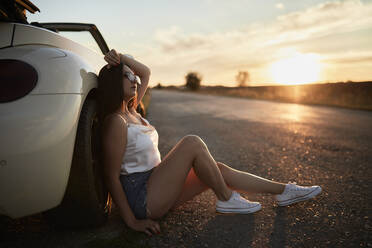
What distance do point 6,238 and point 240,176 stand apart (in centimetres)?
176

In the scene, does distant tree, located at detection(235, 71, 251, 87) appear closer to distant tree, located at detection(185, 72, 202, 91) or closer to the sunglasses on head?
distant tree, located at detection(185, 72, 202, 91)

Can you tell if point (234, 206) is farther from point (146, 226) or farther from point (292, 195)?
point (146, 226)

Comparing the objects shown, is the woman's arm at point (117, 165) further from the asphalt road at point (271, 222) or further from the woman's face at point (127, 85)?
the woman's face at point (127, 85)

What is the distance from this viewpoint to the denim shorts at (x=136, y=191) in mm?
1699

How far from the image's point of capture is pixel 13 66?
135 cm

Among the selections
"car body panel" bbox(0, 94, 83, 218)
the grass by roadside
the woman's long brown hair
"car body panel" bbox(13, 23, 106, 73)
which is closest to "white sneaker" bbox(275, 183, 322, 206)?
the woman's long brown hair

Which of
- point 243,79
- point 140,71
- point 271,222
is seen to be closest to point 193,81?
point 243,79

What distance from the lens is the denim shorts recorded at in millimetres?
1699

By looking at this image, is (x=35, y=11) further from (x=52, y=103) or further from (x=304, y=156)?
(x=304, y=156)

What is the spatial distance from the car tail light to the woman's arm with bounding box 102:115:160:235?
54cm

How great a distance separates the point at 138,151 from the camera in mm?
1786

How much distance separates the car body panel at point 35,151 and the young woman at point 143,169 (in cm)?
37

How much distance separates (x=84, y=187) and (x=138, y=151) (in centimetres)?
45

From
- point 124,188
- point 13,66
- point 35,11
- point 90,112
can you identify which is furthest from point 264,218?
point 35,11
